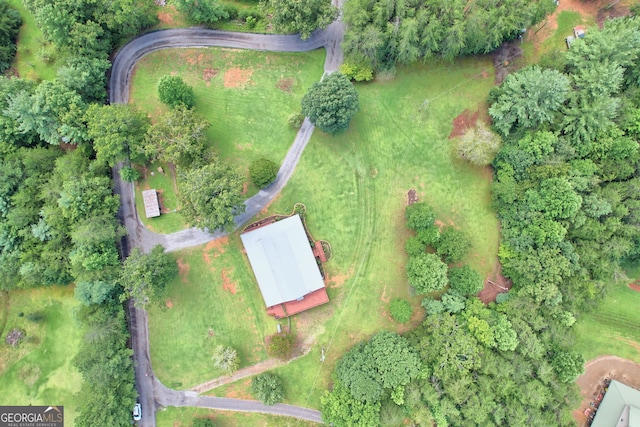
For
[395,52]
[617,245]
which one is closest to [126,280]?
[395,52]

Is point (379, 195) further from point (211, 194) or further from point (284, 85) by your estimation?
point (211, 194)

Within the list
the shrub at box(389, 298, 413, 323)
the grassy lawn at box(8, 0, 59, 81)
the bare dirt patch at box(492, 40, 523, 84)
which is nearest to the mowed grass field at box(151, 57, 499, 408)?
the bare dirt patch at box(492, 40, 523, 84)

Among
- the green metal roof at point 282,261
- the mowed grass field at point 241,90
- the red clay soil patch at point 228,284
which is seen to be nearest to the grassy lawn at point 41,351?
the red clay soil patch at point 228,284

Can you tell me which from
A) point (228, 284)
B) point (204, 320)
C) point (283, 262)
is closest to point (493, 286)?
point (283, 262)

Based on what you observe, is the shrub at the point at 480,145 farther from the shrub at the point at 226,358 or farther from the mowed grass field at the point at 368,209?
the shrub at the point at 226,358

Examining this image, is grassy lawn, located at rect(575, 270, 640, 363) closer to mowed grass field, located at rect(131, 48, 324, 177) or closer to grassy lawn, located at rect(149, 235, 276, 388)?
grassy lawn, located at rect(149, 235, 276, 388)

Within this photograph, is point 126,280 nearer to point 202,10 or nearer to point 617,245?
point 202,10
